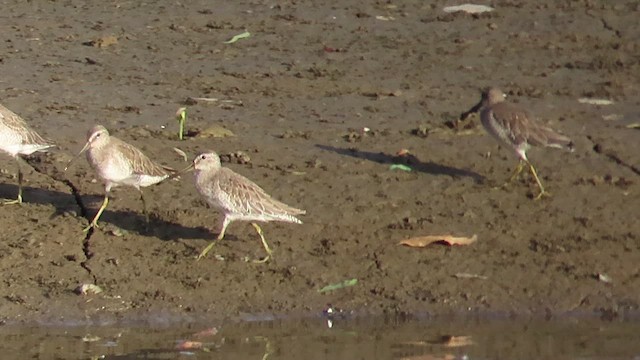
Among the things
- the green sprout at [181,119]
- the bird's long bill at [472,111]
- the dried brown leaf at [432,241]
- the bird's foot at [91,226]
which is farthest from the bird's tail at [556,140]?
the bird's foot at [91,226]

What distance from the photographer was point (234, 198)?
10.6m

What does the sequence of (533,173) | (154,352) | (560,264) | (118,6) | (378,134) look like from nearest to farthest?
(154,352), (560,264), (533,173), (378,134), (118,6)

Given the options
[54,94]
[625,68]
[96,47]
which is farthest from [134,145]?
[625,68]

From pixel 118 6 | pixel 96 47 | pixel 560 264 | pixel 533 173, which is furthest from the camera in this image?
pixel 118 6

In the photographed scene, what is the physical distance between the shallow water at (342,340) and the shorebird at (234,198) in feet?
2.88

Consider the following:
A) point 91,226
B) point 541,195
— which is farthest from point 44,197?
point 541,195

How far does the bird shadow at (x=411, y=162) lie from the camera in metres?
12.1

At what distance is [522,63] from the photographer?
48.4 feet

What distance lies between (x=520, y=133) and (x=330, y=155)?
153cm

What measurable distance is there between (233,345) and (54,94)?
179 inches

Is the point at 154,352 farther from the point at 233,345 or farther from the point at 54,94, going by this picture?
the point at 54,94

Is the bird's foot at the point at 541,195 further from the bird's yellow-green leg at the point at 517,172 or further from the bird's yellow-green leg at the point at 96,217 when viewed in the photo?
the bird's yellow-green leg at the point at 96,217

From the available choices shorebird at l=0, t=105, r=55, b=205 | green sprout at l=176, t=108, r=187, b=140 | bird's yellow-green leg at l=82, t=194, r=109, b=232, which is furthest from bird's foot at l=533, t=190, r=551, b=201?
shorebird at l=0, t=105, r=55, b=205

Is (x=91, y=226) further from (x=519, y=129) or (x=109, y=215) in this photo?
(x=519, y=129)
